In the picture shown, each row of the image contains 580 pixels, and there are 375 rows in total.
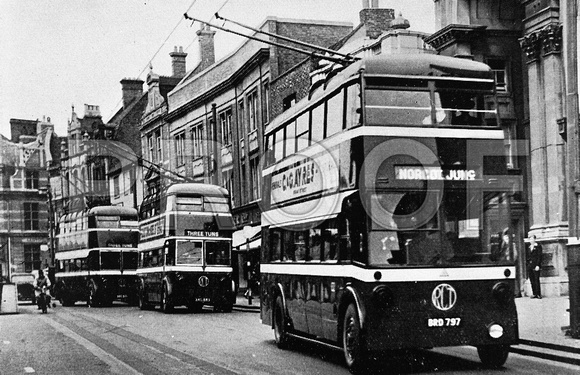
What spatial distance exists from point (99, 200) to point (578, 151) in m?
58.0

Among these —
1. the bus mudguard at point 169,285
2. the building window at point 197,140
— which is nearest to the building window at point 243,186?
the building window at point 197,140

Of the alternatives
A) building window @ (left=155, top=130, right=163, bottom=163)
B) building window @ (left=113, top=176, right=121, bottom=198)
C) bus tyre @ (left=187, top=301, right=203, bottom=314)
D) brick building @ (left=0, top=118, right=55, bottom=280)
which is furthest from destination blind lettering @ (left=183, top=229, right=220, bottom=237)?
brick building @ (left=0, top=118, right=55, bottom=280)

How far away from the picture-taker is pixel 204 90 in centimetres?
4991

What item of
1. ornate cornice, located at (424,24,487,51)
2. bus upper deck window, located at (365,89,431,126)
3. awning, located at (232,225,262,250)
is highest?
ornate cornice, located at (424,24,487,51)

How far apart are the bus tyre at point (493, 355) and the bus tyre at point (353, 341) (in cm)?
181

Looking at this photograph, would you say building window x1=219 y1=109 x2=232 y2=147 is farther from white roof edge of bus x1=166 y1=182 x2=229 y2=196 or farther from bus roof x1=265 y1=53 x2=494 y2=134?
bus roof x1=265 y1=53 x2=494 y2=134

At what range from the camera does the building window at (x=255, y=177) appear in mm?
42281

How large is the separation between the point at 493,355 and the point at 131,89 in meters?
64.5

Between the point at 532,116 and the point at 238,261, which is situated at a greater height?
the point at 532,116

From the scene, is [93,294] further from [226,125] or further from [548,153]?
[548,153]

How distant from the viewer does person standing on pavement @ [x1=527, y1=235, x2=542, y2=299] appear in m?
25.9

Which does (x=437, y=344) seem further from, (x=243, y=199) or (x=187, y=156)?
(x=187, y=156)

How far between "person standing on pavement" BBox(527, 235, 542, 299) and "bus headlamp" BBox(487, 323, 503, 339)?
47.3ft

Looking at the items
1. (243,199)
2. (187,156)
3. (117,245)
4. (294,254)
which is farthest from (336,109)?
(187,156)
